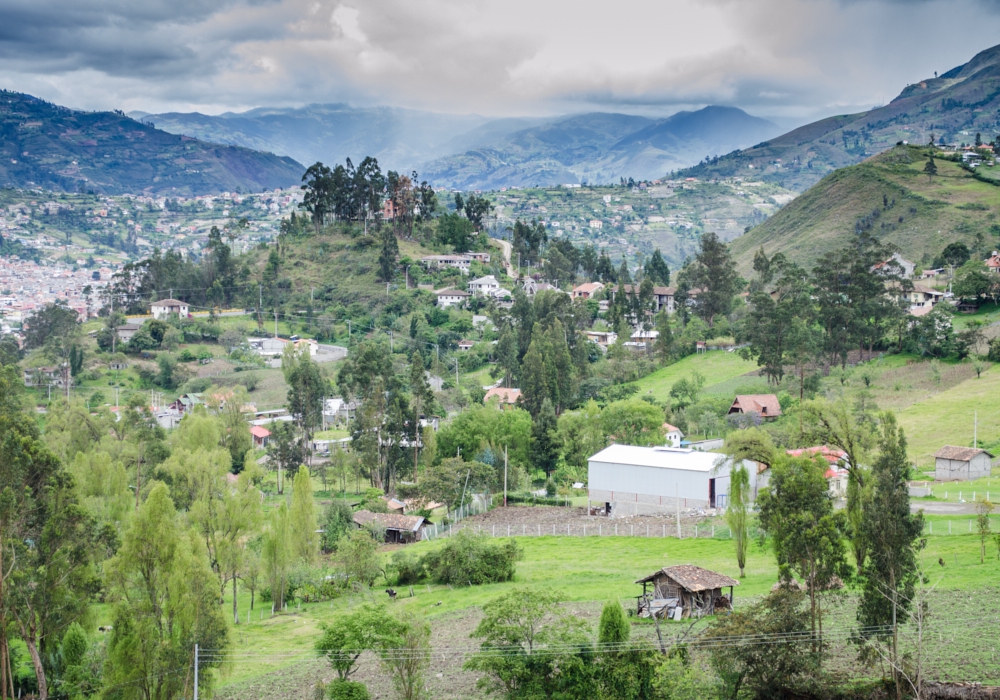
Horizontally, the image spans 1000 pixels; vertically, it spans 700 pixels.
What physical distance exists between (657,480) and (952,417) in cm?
1679

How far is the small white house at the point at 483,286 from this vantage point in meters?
87.2

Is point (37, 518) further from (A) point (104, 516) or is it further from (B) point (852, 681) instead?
(B) point (852, 681)

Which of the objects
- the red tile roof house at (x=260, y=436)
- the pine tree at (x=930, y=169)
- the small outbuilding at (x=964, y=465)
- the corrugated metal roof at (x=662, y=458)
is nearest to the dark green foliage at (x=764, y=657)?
the corrugated metal roof at (x=662, y=458)

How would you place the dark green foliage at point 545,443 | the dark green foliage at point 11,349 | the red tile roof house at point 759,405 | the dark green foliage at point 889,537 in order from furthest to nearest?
the dark green foliage at point 11,349 < the red tile roof house at point 759,405 < the dark green foliage at point 545,443 < the dark green foliage at point 889,537

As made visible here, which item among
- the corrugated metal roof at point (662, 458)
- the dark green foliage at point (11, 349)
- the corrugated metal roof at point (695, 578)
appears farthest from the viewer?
the dark green foliage at point (11, 349)

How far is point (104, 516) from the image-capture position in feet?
125

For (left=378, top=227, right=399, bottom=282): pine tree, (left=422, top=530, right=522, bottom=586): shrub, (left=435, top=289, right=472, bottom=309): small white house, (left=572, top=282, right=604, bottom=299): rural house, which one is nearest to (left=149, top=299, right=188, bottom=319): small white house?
(left=378, top=227, right=399, bottom=282): pine tree

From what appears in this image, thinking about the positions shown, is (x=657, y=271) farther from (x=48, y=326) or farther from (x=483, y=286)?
(x=48, y=326)

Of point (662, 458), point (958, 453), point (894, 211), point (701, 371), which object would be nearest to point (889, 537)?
point (662, 458)

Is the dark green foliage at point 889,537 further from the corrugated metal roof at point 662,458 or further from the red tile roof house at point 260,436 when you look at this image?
the red tile roof house at point 260,436

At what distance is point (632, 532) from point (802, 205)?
8632 centimetres

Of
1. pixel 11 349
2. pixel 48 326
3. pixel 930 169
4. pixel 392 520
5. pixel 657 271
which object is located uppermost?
pixel 930 169

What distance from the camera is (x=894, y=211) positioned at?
94.8m

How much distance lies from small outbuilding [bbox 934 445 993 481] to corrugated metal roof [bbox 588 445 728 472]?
940 cm
